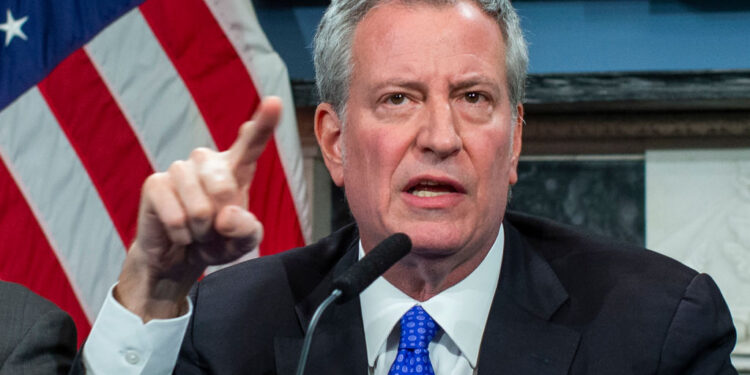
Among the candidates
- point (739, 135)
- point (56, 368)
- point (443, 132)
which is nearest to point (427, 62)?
point (443, 132)

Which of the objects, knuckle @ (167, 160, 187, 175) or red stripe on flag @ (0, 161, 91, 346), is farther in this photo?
red stripe on flag @ (0, 161, 91, 346)

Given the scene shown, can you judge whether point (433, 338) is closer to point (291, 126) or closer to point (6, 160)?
point (291, 126)

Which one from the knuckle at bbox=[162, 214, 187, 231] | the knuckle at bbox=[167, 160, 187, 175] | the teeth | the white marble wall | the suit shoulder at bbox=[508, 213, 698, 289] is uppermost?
the knuckle at bbox=[167, 160, 187, 175]

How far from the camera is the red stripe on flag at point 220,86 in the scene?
6.70 feet

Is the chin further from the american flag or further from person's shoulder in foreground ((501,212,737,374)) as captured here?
the american flag

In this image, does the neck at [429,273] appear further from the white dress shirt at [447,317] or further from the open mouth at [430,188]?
the open mouth at [430,188]

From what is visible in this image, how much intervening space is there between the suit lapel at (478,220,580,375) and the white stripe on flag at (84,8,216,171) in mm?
981

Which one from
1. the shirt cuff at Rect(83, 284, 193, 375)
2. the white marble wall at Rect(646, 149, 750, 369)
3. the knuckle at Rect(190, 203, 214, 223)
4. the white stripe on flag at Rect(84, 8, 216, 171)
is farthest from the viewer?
the white marble wall at Rect(646, 149, 750, 369)

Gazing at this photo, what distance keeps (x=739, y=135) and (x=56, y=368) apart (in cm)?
172

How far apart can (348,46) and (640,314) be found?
611mm

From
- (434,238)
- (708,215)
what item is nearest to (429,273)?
(434,238)

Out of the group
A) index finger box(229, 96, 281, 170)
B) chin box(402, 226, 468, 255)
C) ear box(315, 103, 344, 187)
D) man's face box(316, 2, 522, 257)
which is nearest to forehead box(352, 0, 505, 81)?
man's face box(316, 2, 522, 257)

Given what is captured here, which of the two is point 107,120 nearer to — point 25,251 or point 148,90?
point 148,90

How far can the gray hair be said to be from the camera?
4.28ft
